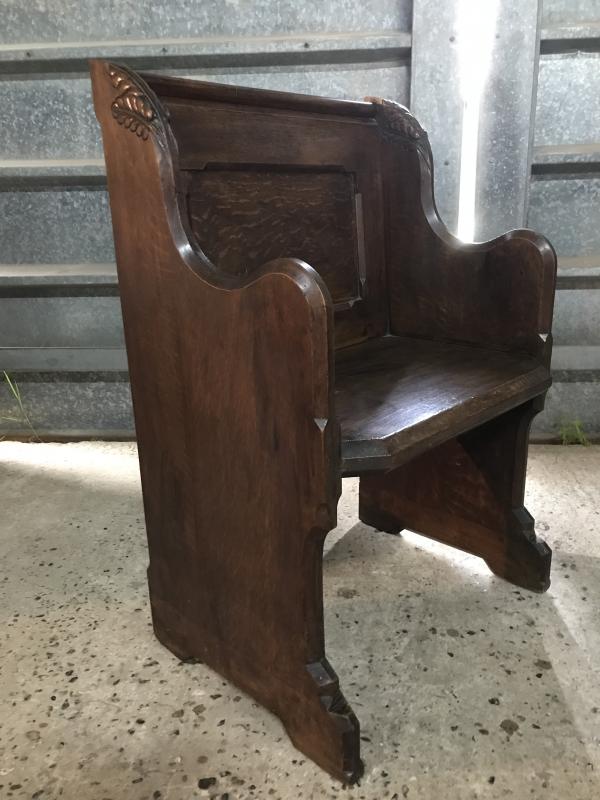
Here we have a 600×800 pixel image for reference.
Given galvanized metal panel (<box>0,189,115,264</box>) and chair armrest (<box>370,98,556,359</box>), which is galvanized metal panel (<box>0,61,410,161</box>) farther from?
chair armrest (<box>370,98,556,359</box>)

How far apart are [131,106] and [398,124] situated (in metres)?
0.82

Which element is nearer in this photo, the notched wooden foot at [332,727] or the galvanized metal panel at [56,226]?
the notched wooden foot at [332,727]

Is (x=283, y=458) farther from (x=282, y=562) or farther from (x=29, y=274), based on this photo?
(x=29, y=274)

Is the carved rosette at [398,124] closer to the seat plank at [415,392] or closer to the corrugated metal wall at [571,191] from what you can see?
the seat plank at [415,392]

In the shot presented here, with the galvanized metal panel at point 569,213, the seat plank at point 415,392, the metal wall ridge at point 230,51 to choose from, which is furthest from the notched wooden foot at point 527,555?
the metal wall ridge at point 230,51

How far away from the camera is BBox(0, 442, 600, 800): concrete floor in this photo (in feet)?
4.11

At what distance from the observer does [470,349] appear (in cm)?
175

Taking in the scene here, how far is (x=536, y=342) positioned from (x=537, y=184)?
4.17 ft

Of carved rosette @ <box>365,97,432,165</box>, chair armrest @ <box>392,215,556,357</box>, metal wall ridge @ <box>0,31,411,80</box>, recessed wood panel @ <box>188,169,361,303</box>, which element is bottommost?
chair armrest @ <box>392,215,556,357</box>

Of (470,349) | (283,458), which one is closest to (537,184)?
(470,349)

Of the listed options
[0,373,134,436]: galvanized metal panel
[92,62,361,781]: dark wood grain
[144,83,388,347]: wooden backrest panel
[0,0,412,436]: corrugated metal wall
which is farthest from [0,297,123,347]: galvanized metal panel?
[92,62,361,781]: dark wood grain

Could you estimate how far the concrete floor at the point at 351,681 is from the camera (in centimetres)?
125

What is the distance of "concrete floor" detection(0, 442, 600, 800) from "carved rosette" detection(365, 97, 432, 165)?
3.74 ft

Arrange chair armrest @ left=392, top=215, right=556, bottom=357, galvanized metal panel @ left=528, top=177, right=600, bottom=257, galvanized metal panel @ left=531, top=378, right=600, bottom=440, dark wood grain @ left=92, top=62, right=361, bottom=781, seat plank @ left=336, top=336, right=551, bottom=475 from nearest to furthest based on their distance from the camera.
A: dark wood grain @ left=92, top=62, right=361, bottom=781
seat plank @ left=336, top=336, right=551, bottom=475
chair armrest @ left=392, top=215, right=556, bottom=357
galvanized metal panel @ left=528, top=177, right=600, bottom=257
galvanized metal panel @ left=531, top=378, right=600, bottom=440
